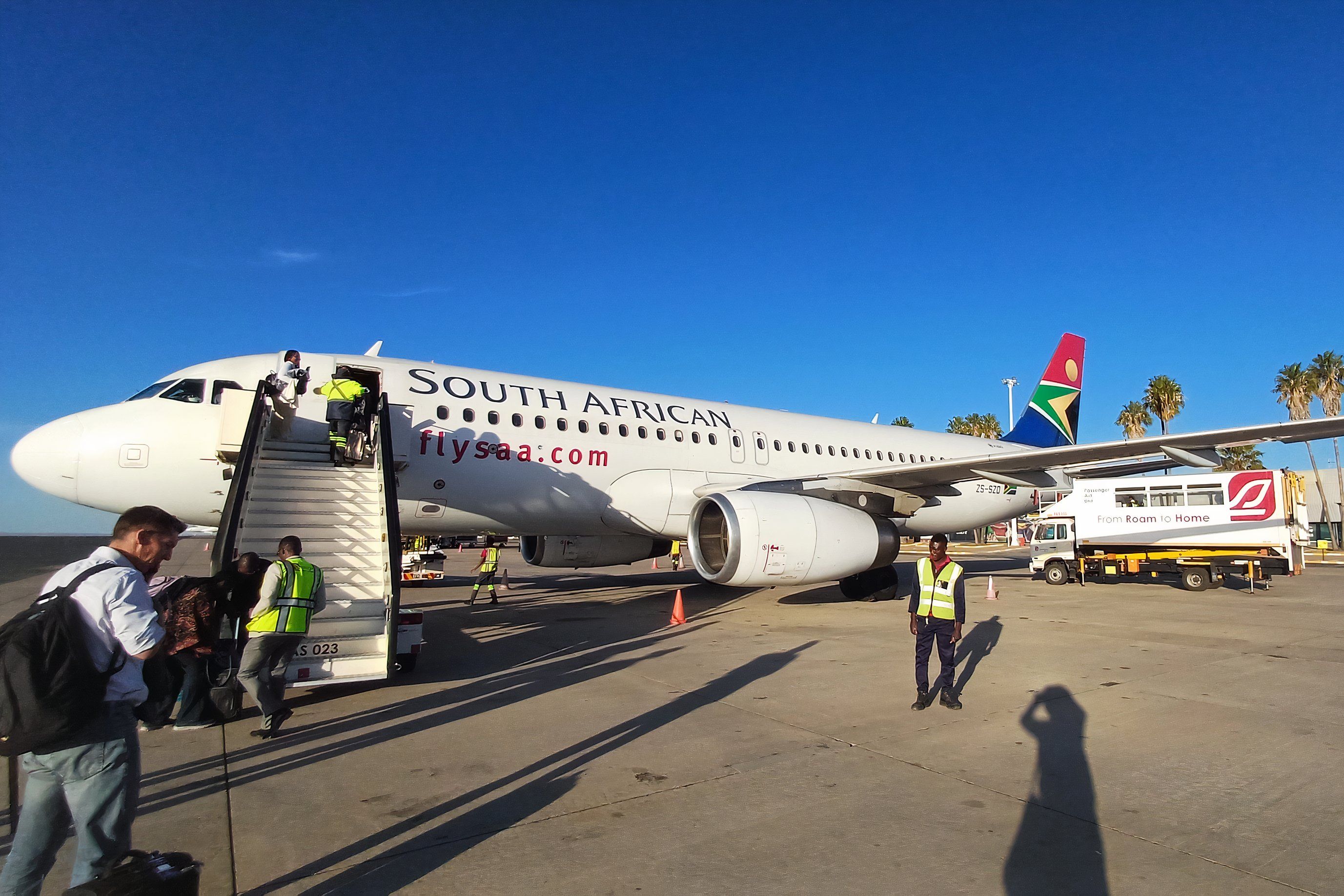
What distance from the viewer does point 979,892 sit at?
3.15 meters

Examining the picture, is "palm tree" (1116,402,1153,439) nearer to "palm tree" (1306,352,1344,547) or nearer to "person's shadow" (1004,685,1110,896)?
"palm tree" (1306,352,1344,547)

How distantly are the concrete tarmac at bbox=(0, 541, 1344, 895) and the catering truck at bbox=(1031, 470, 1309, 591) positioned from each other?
8.50 meters

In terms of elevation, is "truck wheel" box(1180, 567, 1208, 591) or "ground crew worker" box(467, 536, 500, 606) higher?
"ground crew worker" box(467, 536, 500, 606)

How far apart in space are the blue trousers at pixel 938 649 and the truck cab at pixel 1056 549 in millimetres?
14212

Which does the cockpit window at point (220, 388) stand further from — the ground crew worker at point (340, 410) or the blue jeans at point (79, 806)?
the blue jeans at point (79, 806)

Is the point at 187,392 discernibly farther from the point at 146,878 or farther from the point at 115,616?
the point at 146,878

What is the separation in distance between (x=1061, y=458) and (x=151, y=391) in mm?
12810

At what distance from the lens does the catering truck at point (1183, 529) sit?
16.1m

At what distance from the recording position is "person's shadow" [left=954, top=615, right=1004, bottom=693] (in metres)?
7.30

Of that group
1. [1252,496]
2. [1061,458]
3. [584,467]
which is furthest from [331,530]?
[1252,496]

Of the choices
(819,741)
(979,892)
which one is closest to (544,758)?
(819,741)

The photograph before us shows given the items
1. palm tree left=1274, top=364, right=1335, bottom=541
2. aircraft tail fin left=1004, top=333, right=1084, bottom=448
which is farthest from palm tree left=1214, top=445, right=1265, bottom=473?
aircraft tail fin left=1004, top=333, right=1084, bottom=448

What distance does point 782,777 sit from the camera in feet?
14.9

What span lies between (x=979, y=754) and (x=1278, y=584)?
1718 centimetres
